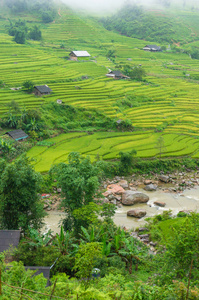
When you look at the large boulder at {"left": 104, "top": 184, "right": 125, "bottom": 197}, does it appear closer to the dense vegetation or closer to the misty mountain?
the dense vegetation

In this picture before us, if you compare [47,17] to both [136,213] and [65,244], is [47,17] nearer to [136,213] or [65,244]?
[136,213]

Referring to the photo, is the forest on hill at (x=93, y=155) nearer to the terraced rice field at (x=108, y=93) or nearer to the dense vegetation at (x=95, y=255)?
the dense vegetation at (x=95, y=255)

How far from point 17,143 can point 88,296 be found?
29274 mm

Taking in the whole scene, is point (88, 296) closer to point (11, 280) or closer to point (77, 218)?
point (11, 280)

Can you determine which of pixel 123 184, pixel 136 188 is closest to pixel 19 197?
pixel 123 184

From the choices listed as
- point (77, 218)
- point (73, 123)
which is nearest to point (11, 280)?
point (77, 218)

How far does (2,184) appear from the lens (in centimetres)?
1706

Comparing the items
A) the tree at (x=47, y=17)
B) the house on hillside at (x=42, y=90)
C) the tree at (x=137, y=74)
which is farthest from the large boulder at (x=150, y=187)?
the tree at (x=47, y=17)

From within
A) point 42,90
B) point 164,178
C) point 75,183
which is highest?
point 75,183

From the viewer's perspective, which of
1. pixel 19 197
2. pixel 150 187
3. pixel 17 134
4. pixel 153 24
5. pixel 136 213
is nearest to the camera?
pixel 19 197

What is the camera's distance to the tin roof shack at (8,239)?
14562 millimetres

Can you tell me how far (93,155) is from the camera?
3506cm

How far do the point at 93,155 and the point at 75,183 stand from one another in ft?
56.3

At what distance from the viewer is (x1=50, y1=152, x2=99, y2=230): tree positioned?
59.9 feet
